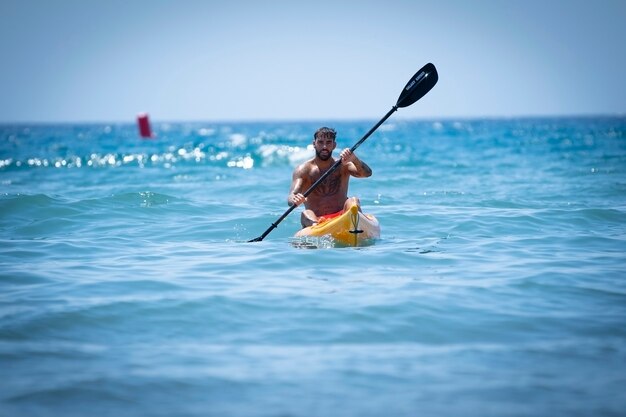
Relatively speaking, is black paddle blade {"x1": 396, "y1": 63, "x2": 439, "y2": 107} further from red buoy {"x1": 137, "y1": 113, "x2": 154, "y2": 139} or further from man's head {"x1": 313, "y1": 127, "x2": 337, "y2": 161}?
red buoy {"x1": 137, "y1": 113, "x2": 154, "y2": 139}

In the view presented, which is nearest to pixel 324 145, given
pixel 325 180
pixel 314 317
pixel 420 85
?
pixel 325 180

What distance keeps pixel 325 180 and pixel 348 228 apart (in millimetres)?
1025

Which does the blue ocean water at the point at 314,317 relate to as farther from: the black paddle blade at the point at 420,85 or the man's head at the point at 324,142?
the black paddle blade at the point at 420,85

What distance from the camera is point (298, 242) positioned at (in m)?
7.60

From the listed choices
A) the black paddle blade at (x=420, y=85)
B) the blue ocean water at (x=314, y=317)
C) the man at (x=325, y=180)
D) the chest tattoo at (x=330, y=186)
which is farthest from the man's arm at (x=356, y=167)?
the black paddle blade at (x=420, y=85)

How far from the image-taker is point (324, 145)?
803 centimetres

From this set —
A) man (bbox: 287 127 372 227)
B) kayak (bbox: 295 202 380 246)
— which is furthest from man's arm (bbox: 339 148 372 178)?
kayak (bbox: 295 202 380 246)

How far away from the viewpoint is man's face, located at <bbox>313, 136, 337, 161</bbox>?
801 cm

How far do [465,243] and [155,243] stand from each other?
3.48m

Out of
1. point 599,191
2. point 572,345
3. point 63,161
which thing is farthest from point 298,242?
point 63,161

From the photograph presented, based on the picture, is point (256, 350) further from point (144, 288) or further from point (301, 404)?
point (144, 288)

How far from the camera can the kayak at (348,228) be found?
7.34 m

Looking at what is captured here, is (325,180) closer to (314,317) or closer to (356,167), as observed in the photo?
(356,167)

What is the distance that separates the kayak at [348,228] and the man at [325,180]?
427 millimetres
